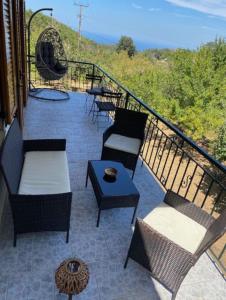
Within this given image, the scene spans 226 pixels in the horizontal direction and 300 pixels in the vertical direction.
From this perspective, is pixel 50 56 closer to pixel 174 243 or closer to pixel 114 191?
pixel 114 191

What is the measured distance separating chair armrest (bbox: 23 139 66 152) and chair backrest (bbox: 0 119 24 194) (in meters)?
0.13

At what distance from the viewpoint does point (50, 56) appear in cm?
683

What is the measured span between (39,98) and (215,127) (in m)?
8.46

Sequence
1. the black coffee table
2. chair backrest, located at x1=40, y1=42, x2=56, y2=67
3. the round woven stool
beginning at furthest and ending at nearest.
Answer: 1. chair backrest, located at x1=40, y1=42, x2=56, y2=67
2. the black coffee table
3. the round woven stool

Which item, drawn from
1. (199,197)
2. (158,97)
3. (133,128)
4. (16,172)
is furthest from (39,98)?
(158,97)

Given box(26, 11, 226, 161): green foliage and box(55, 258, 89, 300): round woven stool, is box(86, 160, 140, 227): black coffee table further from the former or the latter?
box(26, 11, 226, 161): green foliage

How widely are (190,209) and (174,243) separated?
539 mm

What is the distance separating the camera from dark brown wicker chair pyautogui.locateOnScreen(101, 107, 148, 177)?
3.21 metres

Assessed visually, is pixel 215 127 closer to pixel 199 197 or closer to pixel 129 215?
pixel 199 197

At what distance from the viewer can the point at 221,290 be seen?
1.96 metres

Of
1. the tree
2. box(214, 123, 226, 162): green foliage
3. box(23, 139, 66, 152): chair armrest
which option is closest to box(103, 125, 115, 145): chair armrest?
box(23, 139, 66, 152): chair armrest

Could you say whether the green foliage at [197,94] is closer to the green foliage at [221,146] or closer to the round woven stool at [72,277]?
the green foliage at [221,146]

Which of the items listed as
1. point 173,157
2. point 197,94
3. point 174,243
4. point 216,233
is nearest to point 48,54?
point 173,157

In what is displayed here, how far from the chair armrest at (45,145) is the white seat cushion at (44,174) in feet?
0.17
